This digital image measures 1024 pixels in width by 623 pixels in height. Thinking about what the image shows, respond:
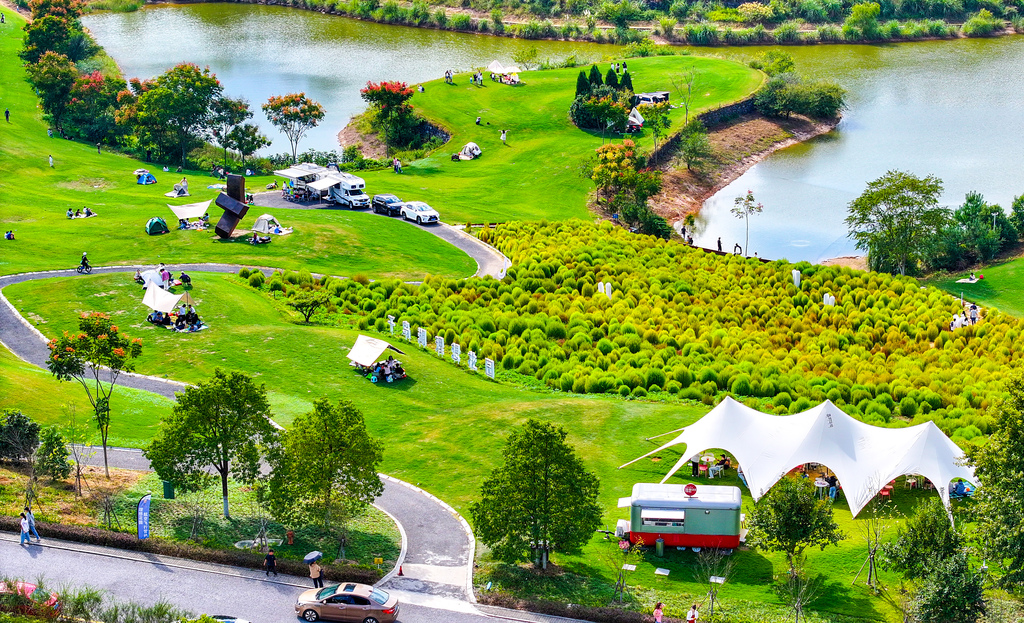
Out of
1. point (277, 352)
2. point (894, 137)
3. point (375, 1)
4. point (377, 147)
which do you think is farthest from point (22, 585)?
point (375, 1)

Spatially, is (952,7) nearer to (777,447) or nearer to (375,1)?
(375,1)

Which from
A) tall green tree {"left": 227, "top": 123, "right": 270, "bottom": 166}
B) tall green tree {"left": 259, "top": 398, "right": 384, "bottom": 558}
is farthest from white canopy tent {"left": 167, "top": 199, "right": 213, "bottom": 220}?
tall green tree {"left": 259, "top": 398, "right": 384, "bottom": 558}

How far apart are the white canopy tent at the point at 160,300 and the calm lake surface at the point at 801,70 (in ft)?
161

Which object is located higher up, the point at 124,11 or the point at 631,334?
the point at 124,11

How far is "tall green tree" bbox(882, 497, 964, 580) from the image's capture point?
1388 inches

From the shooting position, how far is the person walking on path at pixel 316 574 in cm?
3650

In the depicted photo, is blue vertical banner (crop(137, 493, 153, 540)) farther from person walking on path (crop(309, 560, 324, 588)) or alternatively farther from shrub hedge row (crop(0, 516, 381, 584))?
person walking on path (crop(309, 560, 324, 588))

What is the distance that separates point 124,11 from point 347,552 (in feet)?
548

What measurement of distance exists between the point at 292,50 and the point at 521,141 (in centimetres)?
5960

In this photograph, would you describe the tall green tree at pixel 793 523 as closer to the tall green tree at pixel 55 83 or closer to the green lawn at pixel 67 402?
the green lawn at pixel 67 402

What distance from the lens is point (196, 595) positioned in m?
36.1

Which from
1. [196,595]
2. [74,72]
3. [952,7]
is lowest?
[196,595]

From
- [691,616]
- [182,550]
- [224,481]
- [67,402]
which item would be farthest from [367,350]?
[691,616]

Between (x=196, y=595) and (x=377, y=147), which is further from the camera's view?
(x=377, y=147)
